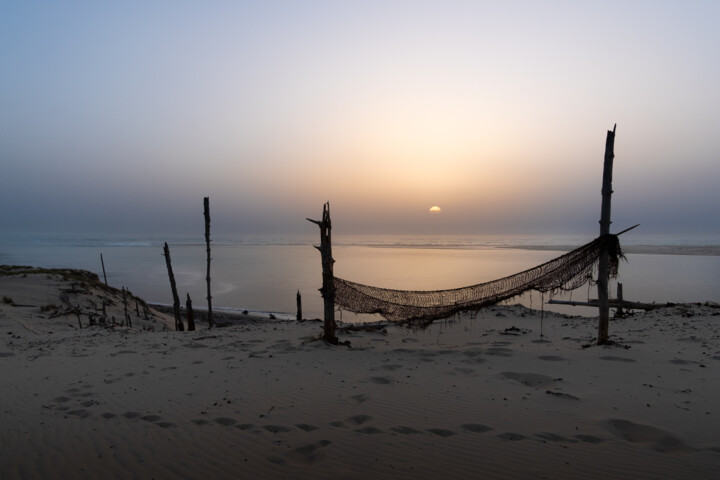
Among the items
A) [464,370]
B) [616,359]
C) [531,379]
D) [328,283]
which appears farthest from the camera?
[328,283]

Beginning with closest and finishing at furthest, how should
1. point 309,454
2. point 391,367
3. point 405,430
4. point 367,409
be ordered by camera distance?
1. point 309,454
2. point 405,430
3. point 367,409
4. point 391,367

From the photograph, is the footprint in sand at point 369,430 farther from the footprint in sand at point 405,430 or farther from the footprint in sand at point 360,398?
the footprint in sand at point 360,398

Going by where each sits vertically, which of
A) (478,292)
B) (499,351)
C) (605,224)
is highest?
(605,224)

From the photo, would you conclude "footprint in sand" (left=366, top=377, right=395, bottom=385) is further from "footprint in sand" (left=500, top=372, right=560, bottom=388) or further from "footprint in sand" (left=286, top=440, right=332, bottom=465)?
"footprint in sand" (left=286, top=440, right=332, bottom=465)

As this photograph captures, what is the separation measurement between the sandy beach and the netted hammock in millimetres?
747

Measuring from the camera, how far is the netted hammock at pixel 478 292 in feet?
23.4

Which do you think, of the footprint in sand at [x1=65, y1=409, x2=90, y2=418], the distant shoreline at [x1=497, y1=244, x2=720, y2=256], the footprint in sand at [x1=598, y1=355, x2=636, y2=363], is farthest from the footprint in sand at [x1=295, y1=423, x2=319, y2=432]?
the distant shoreline at [x1=497, y1=244, x2=720, y2=256]

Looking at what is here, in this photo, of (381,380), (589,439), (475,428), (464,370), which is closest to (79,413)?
(381,380)

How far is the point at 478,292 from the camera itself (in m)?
7.58

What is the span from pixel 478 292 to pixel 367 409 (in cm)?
406

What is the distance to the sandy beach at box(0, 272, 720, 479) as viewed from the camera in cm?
322

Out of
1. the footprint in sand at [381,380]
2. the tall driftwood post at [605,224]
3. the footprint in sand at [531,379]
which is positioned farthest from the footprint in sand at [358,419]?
the tall driftwood post at [605,224]

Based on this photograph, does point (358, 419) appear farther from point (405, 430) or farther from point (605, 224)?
point (605, 224)

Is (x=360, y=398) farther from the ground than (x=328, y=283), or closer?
closer
